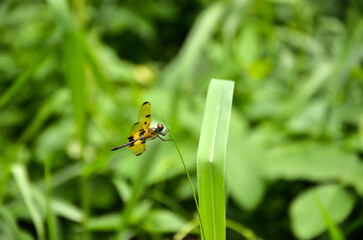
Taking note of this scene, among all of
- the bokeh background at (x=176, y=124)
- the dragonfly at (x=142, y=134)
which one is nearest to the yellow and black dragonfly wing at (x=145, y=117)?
the dragonfly at (x=142, y=134)

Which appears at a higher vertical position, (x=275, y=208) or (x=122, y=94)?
(x=122, y=94)

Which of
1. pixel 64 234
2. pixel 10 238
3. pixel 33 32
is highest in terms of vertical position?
pixel 33 32

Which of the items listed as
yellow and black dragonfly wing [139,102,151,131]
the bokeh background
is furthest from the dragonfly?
the bokeh background

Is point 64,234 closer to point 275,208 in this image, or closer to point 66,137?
point 66,137

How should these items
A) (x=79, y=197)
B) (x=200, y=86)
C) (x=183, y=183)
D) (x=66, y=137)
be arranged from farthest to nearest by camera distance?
1. (x=200, y=86)
2. (x=66, y=137)
3. (x=79, y=197)
4. (x=183, y=183)

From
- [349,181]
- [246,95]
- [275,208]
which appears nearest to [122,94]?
[246,95]

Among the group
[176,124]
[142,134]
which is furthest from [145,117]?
[176,124]

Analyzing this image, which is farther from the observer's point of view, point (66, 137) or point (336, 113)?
point (66, 137)
